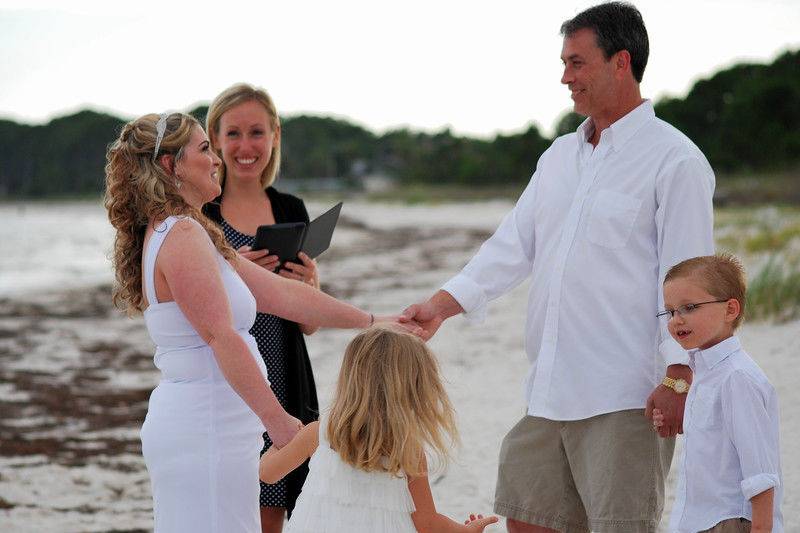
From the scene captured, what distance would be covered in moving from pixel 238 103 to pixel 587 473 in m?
2.08

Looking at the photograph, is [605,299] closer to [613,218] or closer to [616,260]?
[616,260]

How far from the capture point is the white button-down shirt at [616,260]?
277 cm

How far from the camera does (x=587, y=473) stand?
291 centimetres

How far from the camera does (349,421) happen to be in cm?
242

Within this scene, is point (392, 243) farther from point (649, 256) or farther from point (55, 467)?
point (649, 256)

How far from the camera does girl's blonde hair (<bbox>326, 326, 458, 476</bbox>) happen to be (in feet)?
7.85

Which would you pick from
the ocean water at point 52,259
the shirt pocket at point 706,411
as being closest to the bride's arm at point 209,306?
the shirt pocket at point 706,411

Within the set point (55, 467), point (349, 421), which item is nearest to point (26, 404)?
point (55, 467)

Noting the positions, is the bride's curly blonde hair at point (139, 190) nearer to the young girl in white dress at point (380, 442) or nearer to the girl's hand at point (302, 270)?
the young girl in white dress at point (380, 442)

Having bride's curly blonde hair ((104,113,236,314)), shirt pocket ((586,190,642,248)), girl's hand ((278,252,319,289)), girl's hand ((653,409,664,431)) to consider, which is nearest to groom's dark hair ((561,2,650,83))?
shirt pocket ((586,190,642,248))

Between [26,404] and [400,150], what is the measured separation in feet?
245

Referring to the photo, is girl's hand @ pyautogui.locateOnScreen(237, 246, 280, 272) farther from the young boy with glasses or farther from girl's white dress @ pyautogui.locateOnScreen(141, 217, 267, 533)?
the young boy with glasses

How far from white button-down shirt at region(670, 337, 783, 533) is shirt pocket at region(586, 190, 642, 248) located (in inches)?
18.1

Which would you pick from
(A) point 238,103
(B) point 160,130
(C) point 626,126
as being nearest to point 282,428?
(B) point 160,130
